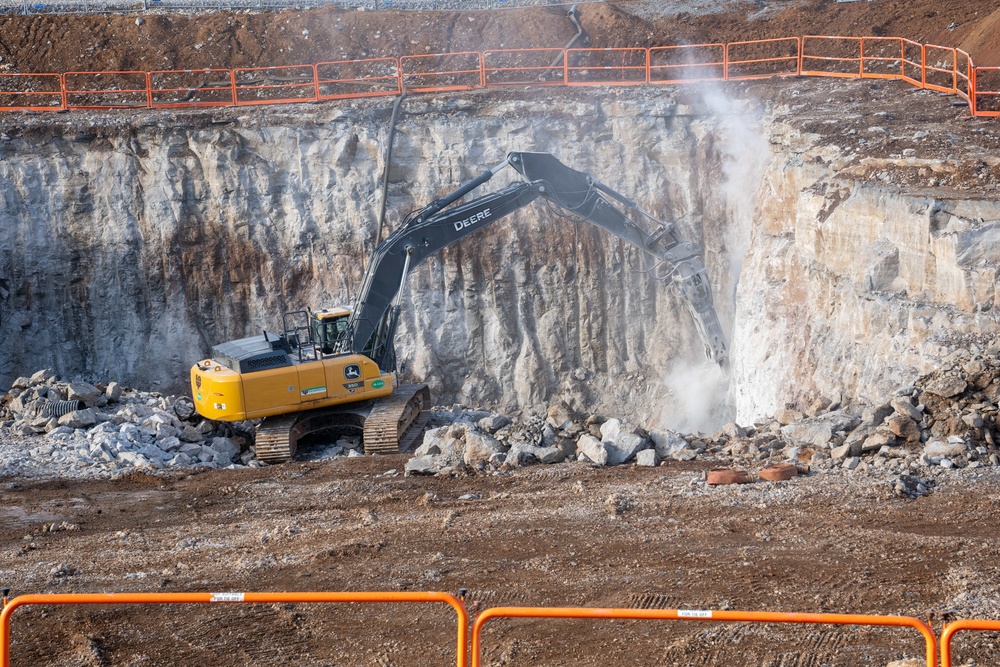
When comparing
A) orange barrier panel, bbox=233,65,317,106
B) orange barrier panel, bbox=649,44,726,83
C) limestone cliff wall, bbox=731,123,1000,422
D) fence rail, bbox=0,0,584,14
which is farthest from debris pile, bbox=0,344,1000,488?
fence rail, bbox=0,0,584,14

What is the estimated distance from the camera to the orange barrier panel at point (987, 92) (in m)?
18.6

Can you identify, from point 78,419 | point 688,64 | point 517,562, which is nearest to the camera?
point 517,562

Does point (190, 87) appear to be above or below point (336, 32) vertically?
below

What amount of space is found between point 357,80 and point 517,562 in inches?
662

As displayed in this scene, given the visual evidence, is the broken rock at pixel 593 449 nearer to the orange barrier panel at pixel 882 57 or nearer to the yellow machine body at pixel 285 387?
the yellow machine body at pixel 285 387

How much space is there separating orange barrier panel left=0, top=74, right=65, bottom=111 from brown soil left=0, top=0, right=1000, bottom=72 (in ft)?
1.87

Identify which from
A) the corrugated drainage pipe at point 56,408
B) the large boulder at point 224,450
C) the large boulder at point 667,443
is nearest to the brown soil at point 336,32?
the corrugated drainage pipe at point 56,408

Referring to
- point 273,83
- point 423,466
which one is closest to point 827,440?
point 423,466

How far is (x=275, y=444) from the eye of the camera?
1622cm

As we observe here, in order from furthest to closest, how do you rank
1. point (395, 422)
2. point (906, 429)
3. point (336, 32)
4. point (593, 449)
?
point (336, 32) < point (395, 422) < point (593, 449) < point (906, 429)

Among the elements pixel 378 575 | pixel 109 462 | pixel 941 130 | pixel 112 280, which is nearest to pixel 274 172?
pixel 112 280

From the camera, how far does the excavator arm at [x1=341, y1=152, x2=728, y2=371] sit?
1711cm

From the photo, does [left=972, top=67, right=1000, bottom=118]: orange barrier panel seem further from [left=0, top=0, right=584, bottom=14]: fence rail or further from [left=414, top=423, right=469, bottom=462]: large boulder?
[left=0, top=0, right=584, bottom=14]: fence rail

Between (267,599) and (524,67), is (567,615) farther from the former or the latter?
(524,67)
